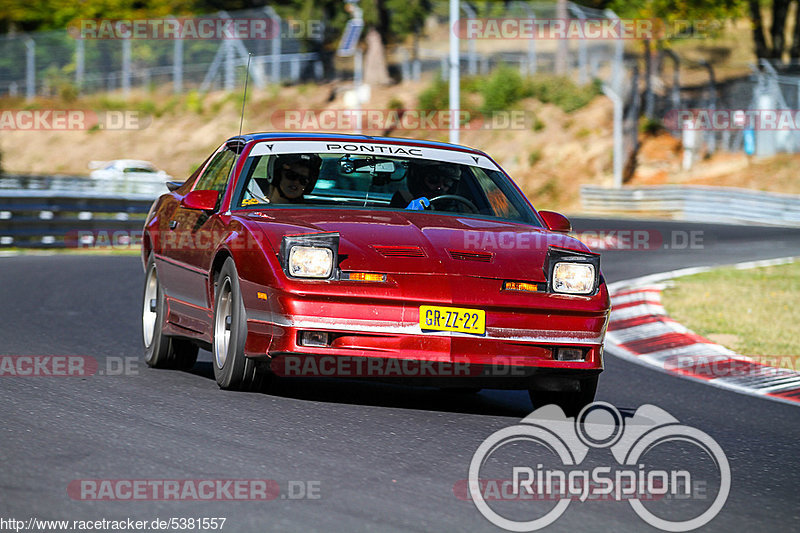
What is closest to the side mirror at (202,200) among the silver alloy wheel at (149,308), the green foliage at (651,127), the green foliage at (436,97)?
the silver alloy wheel at (149,308)

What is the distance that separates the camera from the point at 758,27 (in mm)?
43094

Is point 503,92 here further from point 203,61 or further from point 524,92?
point 203,61

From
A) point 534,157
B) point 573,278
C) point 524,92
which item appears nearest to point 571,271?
point 573,278

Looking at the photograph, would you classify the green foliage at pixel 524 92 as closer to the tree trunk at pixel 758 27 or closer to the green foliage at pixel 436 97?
the green foliage at pixel 436 97

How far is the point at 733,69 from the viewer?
163 ft

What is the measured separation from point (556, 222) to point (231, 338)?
7.14 ft

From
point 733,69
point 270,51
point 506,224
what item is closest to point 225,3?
point 270,51

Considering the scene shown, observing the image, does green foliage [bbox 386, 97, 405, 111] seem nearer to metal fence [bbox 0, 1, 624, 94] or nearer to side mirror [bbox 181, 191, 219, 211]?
metal fence [bbox 0, 1, 624, 94]

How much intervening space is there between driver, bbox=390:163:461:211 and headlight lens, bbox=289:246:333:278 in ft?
4.30

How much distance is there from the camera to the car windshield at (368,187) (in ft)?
24.8

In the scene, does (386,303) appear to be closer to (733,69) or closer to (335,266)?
(335,266)

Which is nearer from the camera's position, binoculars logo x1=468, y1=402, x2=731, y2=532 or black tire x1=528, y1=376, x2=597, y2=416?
binoculars logo x1=468, y1=402, x2=731, y2=532

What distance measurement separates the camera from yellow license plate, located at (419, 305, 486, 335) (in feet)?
20.8


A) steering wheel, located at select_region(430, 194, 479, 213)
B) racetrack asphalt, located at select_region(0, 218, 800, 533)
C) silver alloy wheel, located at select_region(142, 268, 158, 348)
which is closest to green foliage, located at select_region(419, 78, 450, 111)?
racetrack asphalt, located at select_region(0, 218, 800, 533)
